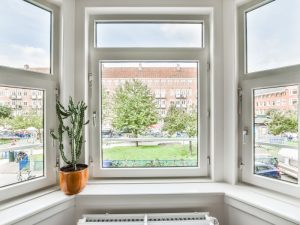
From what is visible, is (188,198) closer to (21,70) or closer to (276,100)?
(276,100)

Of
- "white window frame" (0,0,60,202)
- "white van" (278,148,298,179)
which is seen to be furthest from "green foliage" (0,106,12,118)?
"white van" (278,148,298,179)

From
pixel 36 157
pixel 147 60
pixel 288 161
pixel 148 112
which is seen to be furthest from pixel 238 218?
pixel 36 157

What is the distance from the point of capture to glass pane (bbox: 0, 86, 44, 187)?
1.27 meters

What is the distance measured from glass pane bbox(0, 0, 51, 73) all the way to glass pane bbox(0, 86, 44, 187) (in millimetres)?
206

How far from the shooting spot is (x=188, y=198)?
54.7 inches

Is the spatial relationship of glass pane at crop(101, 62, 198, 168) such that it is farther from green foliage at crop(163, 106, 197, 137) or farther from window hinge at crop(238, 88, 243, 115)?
window hinge at crop(238, 88, 243, 115)

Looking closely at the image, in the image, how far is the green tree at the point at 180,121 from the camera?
5.46 feet

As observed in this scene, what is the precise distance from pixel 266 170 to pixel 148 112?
103cm

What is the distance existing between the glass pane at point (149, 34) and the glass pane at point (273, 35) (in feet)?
1.40

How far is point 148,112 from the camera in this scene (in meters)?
1.66

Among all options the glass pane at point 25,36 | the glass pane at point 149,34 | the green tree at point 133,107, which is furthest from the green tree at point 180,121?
the glass pane at point 25,36

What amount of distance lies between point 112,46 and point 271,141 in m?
1.49

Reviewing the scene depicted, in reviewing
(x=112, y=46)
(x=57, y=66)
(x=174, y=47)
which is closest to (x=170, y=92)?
(x=174, y=47)

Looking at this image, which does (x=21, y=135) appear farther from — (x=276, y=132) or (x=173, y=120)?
(x=276, y=132)
